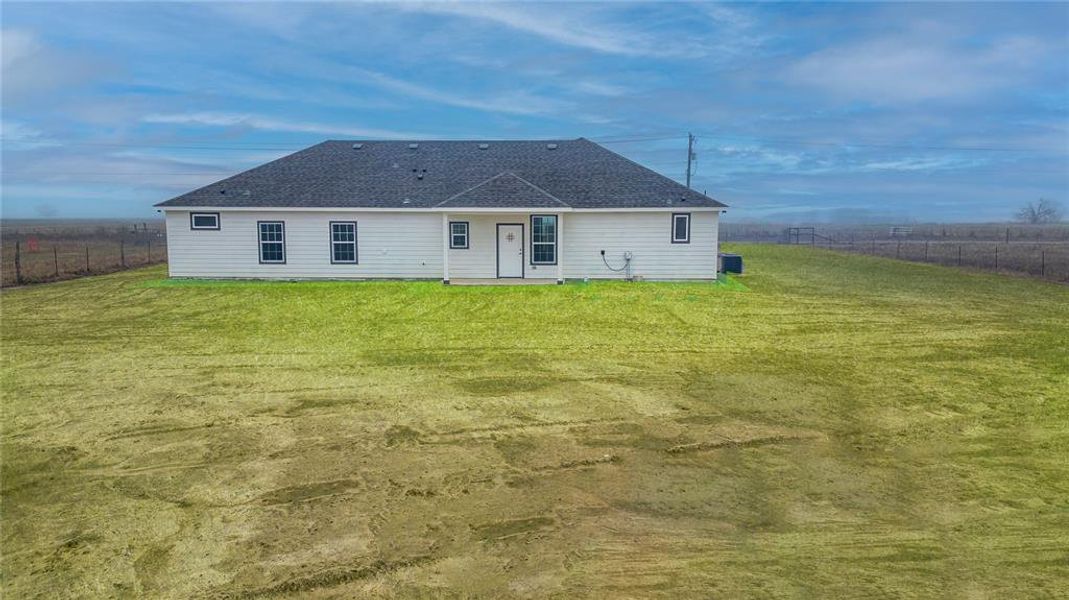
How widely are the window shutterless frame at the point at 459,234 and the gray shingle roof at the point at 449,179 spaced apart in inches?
40.9

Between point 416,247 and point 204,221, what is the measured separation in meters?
7.68

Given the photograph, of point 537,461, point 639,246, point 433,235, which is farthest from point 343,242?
point 537,461

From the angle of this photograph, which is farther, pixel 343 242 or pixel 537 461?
pixel 343 242

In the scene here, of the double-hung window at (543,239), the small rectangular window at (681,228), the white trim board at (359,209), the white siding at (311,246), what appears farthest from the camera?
the white siding at (311,246)

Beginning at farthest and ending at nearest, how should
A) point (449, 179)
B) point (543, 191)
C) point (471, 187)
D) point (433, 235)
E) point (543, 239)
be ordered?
point (449, 179)
point (471, 187)
point (543, 191)
point (433, 235)
point (543, 239)

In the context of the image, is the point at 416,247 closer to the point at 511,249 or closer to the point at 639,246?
the point at 511,249

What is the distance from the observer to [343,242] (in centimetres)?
2317

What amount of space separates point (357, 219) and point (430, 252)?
2849mm

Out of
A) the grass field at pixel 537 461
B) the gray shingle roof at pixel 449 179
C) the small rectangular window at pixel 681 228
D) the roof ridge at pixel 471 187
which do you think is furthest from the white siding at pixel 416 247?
the grass field at pixel 537 461

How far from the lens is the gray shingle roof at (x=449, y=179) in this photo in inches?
901

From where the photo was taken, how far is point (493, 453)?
23.2 ft

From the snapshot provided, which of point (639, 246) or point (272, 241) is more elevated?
point (272, 241)

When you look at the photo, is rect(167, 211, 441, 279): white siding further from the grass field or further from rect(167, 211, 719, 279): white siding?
the grass field

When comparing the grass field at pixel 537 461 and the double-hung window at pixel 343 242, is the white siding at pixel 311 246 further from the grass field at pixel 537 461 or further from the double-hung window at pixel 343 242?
the grass field at pixel 537 461
